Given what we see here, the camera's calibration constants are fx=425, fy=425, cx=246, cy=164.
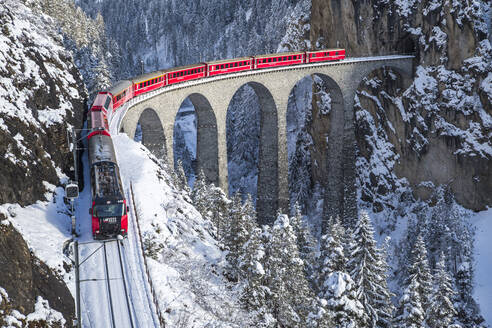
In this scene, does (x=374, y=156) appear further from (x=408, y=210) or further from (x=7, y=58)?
(x=7, y=58)

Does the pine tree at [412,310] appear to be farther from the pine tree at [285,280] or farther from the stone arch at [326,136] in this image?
the stone arch at [326,136]

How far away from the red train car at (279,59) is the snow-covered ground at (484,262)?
28305mm

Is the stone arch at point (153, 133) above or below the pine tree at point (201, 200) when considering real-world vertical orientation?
above

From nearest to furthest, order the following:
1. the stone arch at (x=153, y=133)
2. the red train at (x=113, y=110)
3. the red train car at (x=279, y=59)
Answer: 1. the red train at (x=113, y=110)
2. the stone arch at (x=153, y=133)
3. the red train car at (x=279, y=59)

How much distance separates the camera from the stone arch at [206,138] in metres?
44.8

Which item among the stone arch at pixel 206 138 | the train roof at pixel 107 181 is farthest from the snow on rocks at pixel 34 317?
the stone arch at pixel 206 138

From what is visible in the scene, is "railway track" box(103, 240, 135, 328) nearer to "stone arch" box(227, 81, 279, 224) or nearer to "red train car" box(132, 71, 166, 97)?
"red train car" box(132, 71, 166, 97)

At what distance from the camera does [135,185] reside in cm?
2752

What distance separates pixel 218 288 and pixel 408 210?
4144 cm

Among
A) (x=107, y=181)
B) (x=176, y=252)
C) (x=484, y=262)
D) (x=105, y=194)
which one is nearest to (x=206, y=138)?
(x=176, y=252)

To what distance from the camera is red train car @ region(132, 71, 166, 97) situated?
39.4 meters

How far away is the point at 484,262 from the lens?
44.5 m

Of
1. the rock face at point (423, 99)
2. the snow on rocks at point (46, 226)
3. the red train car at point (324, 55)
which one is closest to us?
the snow on rocks at point (46, 226)

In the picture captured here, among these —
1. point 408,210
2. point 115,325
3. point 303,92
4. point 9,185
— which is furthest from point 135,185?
point 303,92
